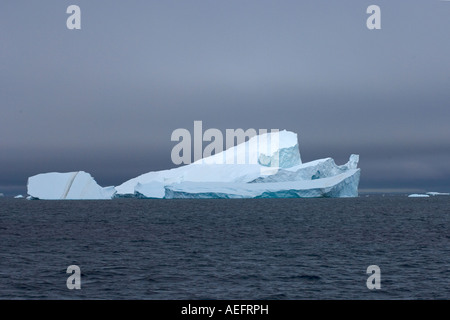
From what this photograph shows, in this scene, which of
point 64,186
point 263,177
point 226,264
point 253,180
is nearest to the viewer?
point 226,264

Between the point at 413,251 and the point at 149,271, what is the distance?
13748 millimetres

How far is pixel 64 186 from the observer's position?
95312mm

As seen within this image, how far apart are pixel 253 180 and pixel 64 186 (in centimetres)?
3569

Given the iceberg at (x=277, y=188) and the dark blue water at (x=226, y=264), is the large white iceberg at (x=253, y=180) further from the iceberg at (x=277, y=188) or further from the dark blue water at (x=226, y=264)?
the dark blue water at (x=226, y=264)

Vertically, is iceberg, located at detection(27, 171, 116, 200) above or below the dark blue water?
above

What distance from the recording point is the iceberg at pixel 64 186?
9481 centimetres

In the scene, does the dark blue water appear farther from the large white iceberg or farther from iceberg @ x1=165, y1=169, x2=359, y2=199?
the large white iceberg

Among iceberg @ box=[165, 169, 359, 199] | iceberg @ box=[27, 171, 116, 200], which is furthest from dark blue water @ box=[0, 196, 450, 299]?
iceberg @ box=[27, 171, 116, 200]

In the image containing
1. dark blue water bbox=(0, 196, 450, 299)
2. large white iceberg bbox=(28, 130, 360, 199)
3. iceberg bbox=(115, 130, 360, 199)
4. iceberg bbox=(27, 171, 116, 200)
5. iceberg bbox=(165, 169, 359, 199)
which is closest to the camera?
dark blue water bbox=(0, 196, 450, 299)

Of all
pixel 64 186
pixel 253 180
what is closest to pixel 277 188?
pixel 253 180

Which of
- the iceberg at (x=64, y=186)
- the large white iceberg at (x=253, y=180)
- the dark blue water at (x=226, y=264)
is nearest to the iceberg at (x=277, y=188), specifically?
the large white iceberg at (x=253, y=180)

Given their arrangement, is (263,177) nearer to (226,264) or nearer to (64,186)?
(64,186)

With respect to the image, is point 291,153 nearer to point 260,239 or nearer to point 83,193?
point 83,193

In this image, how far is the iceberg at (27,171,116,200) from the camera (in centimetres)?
Answer: 9481
